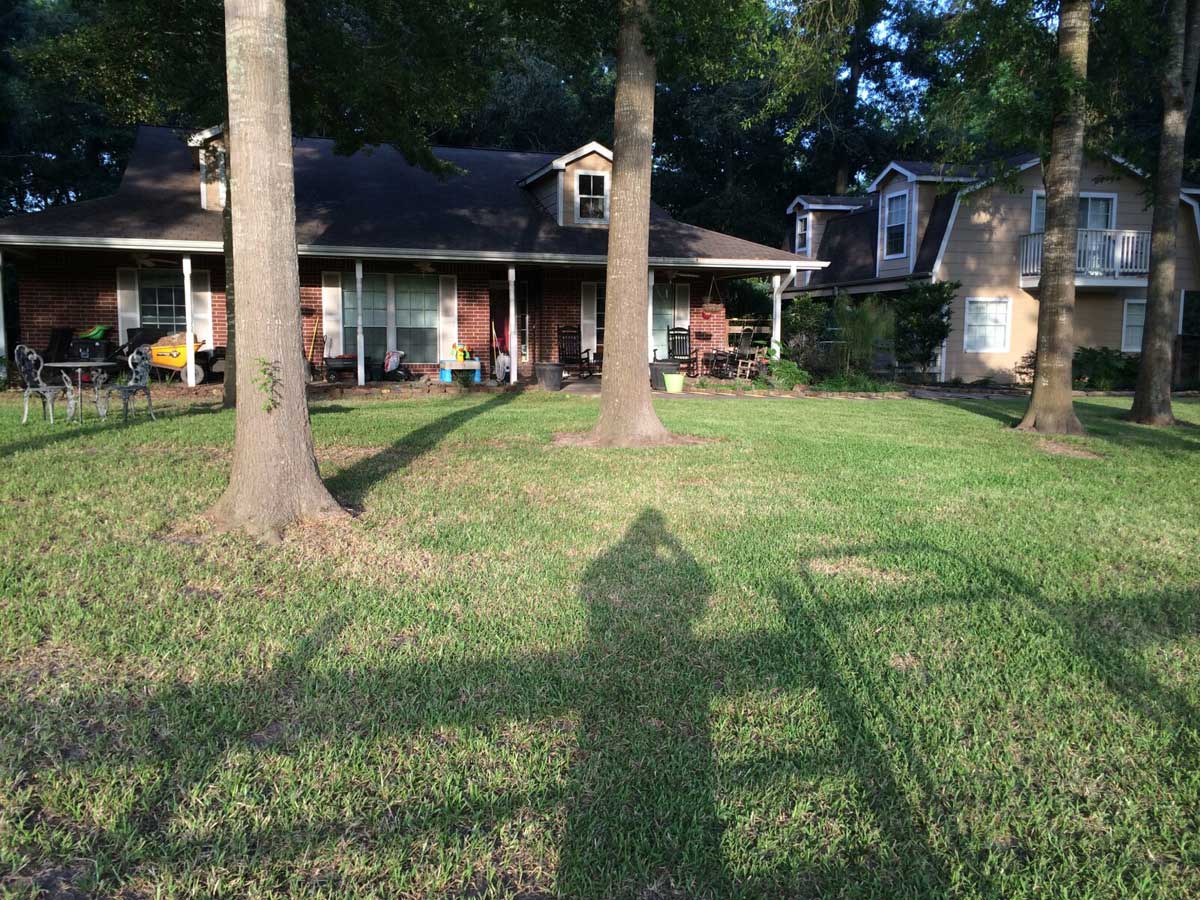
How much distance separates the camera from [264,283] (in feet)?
18.5

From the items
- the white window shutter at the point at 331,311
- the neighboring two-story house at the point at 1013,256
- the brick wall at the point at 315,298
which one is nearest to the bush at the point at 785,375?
the brick wall at the point at 315,298

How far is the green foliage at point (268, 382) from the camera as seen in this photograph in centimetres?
564

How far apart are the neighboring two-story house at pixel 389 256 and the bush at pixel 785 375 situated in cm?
192

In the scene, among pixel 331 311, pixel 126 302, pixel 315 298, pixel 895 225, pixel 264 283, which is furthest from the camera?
pixel 895 225

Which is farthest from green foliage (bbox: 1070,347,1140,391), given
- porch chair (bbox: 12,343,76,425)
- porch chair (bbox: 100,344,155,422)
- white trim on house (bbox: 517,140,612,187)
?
porch chair (bbox: 12,343,76,425)

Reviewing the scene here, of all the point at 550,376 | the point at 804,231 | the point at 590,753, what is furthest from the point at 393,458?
the point at 804,231

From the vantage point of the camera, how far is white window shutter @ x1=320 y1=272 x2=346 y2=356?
18.4m

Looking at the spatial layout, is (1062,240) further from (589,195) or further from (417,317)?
(417,317)

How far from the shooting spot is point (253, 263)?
5590 mm

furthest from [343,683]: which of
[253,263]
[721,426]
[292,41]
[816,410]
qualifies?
[816,410]

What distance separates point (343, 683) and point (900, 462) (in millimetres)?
6914

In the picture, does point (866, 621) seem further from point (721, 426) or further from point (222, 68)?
point (222, 68)

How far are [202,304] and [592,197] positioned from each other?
853 centimetres

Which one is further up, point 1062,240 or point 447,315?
point 1062,240
